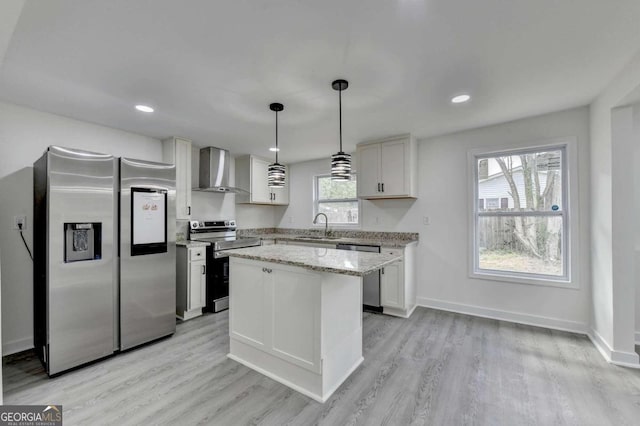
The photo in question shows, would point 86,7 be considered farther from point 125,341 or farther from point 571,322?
point 571,322

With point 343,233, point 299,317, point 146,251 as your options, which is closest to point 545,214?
point 343,233

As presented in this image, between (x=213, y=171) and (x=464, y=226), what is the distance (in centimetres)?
361

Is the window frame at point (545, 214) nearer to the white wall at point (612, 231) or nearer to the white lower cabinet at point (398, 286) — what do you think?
the white wall at point (612, 231)

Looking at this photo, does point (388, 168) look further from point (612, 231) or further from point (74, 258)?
point (74, 258)

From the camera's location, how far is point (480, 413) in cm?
183

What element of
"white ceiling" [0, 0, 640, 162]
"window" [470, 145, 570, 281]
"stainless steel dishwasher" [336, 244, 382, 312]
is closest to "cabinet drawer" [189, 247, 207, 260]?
"white ceiling" [0, 0, 640, 162]

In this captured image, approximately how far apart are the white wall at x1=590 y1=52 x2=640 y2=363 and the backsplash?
1.91 metres

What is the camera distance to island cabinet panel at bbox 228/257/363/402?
79.6 inches

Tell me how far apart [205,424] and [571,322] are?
364 centimetres

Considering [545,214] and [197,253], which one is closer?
[545,214]

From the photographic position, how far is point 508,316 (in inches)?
131

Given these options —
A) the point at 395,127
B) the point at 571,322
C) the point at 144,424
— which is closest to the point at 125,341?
the point at 144,424

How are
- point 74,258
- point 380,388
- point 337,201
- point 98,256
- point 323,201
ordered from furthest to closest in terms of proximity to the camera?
point 323,201 → point 337,201 → point 98,256 → point 74,258 → point 380,388

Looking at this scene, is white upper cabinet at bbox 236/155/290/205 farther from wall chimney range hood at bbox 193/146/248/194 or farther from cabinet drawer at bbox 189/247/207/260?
cabinet drawer at bbox 189/247/207/260
